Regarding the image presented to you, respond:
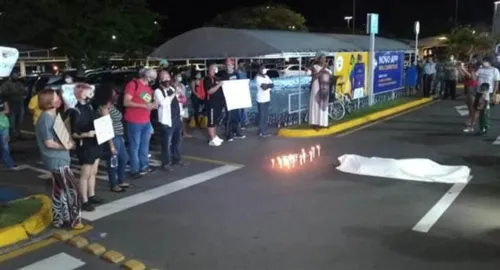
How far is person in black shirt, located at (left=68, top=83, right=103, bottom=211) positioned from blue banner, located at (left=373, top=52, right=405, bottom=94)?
13.8 meters

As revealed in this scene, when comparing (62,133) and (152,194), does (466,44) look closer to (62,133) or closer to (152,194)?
(152,194)

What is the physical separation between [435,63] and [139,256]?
19870 mm

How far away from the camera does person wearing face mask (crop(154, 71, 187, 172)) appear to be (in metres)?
8.90

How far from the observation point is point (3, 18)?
3191 centimetres

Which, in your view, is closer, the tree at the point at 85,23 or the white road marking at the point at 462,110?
the white road marking at the point at 462,110

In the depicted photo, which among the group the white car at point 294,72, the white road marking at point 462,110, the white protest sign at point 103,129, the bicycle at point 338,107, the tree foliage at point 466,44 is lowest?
the white road marking at point 462,110

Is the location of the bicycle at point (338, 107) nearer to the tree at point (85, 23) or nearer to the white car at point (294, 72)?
the white car at point (294, 72)

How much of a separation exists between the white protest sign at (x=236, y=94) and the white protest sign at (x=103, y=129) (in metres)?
5.30

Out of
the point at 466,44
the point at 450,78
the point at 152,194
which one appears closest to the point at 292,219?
the point at 152,194

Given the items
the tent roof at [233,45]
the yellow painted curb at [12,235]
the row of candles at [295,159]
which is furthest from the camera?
the tent roof at [233,45]

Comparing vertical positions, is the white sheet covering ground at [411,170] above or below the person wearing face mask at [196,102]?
below

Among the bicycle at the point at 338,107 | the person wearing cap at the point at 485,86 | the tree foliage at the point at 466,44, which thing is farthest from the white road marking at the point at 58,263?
the tree foliage at the point at 466,44

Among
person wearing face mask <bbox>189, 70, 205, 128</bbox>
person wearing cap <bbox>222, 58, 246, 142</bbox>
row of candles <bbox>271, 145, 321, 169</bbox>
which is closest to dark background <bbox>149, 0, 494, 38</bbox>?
person wearing face mask <bbox>189, 70, 205, 128</bbox>

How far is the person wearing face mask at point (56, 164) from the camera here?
231 inches
